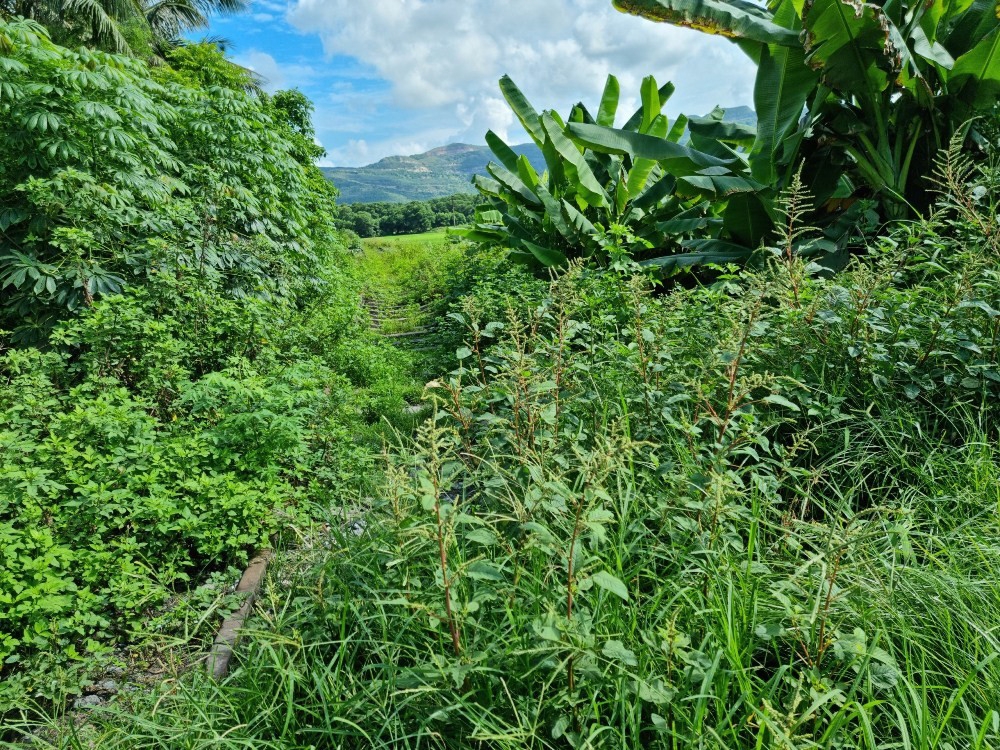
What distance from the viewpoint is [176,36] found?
3006 cm

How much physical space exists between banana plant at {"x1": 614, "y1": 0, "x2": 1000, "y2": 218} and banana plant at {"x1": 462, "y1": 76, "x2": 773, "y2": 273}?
1.97ft

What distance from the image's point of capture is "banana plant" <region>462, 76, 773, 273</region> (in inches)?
255

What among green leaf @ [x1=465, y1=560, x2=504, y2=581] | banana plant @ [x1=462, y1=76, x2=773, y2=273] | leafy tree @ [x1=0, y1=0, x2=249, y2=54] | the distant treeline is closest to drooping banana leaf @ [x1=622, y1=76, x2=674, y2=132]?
banana plant @ [x1=462, y1=76, x2=773, y2=273]

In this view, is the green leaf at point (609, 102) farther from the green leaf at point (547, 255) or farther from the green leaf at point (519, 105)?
the green leaf at point (547, 255)

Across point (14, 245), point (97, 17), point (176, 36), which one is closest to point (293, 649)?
point (14, 245)

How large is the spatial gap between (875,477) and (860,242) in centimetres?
435

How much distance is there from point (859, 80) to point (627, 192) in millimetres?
3298

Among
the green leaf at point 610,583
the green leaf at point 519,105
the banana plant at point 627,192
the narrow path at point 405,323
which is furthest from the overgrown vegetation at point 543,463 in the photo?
the narrow path at point 405,323

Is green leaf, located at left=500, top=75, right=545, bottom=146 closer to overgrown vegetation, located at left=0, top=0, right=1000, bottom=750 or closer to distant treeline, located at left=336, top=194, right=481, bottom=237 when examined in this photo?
overgrown vegetation, located at left=0, top=0, right=1000, bottom=750

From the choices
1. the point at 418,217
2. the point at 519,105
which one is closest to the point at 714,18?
the point at 519,105

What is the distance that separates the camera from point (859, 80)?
5.53 meters

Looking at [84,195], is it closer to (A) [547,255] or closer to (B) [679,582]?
(A) [547,255]

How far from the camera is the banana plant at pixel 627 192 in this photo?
6.46m

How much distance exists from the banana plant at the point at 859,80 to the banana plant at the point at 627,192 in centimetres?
60
